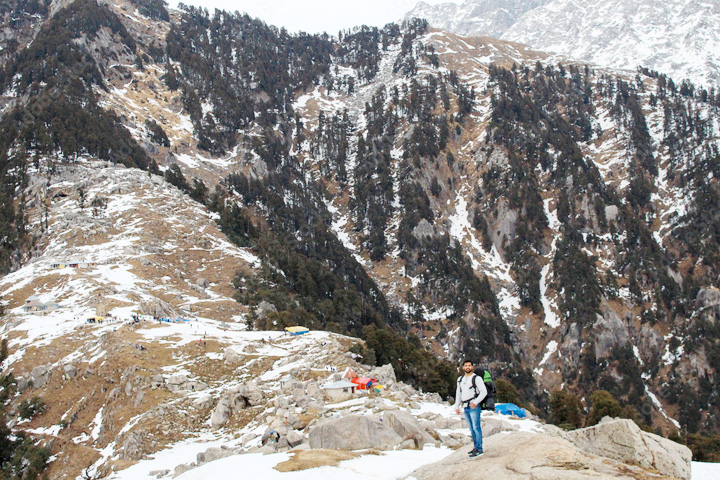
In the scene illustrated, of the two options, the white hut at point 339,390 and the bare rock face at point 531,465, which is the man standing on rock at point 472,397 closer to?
the bare rock face at point 531,465

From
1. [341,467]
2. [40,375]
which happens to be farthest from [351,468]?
[40,375]

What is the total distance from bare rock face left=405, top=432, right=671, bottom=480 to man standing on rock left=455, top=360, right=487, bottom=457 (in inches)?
19.7

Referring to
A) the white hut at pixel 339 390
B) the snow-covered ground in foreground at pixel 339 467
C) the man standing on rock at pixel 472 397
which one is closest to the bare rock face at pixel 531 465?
the man standing on rock at pixel 472 397

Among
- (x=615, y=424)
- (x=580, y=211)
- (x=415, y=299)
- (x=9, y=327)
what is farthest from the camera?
(x=580, y=211)

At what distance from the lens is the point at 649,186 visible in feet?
630

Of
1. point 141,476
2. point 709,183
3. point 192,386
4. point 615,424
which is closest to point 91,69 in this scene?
point 192,386

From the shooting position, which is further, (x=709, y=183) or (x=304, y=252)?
(x=709, y=183)

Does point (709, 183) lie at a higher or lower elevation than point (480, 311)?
higher

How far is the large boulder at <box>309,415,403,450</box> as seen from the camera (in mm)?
19953

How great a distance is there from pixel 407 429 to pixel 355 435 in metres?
2.67

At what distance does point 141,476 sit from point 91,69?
209 meters

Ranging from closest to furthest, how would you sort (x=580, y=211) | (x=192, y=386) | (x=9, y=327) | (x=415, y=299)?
1. (x=192, y=386)
2. (x=9, y=327)
3. (x=415, y=299)
4. (x=580, y=211)

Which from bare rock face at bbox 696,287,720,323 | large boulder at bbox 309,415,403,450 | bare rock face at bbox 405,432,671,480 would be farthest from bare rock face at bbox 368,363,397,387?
bare rock face at bbox 696,287,720,323

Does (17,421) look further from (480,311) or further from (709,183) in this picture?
(709,183)
